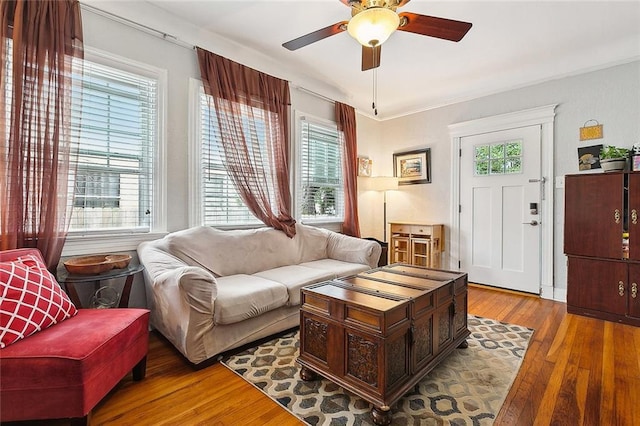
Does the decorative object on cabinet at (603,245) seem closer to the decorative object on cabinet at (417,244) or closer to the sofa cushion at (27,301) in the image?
the decorative object on cabinet at (417,244)

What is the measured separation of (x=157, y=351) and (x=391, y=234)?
11.3ft

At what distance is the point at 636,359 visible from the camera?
2.14 metres

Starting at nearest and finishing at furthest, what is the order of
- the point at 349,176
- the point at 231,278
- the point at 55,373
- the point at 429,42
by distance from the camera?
the point at 55,373
the point at 231,278
the point at 429,42
the point at 349,176

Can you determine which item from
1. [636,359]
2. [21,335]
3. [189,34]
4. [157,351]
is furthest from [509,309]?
[189,34]

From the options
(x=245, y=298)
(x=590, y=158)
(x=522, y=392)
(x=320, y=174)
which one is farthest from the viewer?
(x=320, y=174)

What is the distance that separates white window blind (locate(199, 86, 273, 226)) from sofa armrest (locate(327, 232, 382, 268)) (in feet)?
3.22

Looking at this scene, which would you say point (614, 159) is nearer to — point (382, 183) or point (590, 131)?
point (590, 131)

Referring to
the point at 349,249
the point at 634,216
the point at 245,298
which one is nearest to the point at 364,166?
the point at 349,249

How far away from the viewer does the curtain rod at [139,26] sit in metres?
2.32

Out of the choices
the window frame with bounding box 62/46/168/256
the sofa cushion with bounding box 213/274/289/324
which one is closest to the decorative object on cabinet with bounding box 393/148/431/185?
the sofa cushion with bounding box 213/274/289/324

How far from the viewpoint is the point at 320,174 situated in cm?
423

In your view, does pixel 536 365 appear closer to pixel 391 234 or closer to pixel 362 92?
pixel 391 234

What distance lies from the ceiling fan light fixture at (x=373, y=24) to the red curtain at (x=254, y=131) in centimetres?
156

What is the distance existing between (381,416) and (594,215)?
9.85 ft
